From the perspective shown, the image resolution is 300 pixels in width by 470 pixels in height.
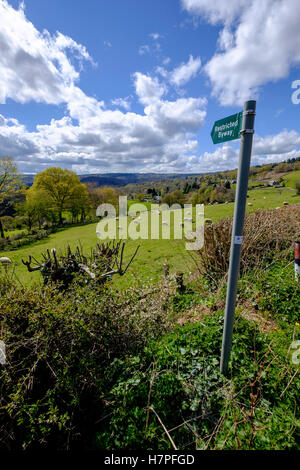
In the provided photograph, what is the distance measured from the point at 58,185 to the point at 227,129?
127 feet

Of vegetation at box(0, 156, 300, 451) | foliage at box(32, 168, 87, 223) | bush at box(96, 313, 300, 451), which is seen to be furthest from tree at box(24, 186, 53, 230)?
bush at box(96, 313, 300, 451)

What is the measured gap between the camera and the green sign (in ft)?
6.00

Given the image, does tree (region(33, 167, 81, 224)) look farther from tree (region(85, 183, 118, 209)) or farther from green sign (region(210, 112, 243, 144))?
green sign (region(210, 112, 243, 144))

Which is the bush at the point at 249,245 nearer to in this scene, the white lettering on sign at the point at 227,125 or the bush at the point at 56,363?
the bush at the point at 56,363

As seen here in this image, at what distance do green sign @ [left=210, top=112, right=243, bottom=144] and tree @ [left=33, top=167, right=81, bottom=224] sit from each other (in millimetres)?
37570

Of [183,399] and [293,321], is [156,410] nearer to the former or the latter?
[183,399]

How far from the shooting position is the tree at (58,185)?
34906 mm

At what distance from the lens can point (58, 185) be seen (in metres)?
35.6

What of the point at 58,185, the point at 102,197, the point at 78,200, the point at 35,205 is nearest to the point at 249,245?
the point at 35,205

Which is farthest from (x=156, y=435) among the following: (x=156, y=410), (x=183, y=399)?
(x=183, y=399)

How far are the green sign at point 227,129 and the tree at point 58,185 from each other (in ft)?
123

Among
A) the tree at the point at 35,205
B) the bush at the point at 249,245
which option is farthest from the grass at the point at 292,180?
the tree at the point at 35,205

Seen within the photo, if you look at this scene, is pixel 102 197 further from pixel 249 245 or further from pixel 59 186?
pixel 249 245

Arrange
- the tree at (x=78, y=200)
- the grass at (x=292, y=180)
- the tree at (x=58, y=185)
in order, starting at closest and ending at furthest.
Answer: the tree at (x=58, y=185), the grass at (x=292, y=180), the tree at (x=78, y=200)
